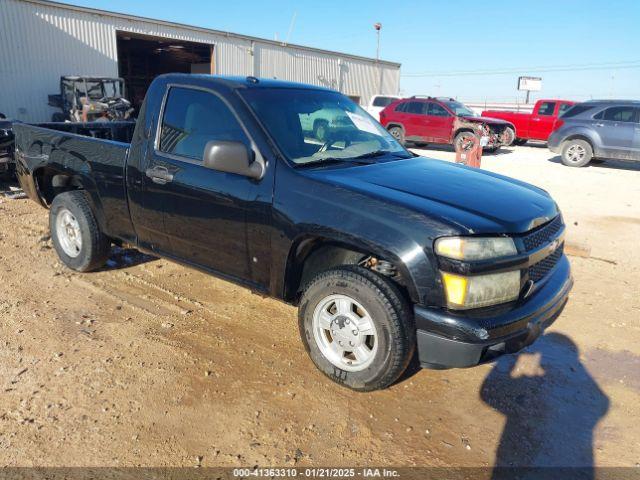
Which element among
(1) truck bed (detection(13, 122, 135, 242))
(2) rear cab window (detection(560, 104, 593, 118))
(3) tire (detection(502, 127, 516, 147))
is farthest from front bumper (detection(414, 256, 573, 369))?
(3) tire (detection(502, 127, 516, 147))

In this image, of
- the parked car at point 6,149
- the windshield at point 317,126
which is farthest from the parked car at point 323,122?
the parked car at point 6,149

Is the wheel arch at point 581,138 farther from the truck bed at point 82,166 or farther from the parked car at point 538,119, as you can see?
the truck bed at point 82,166

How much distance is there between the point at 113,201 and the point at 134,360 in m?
1.48

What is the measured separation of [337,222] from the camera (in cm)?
281

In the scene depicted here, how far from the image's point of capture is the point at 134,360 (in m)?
3.32

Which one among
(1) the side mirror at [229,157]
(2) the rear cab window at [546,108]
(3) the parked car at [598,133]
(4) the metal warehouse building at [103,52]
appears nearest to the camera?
(1) the side mirror at [229,157]

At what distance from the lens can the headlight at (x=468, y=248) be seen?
2.50m

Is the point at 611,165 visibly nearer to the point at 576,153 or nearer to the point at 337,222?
the point at 576,153

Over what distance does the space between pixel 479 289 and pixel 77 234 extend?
380cm

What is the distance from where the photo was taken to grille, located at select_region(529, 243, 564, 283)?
286cm

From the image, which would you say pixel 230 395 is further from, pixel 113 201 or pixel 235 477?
pixel 113 201

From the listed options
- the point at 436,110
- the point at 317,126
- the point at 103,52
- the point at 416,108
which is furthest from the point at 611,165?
the point at 103,52

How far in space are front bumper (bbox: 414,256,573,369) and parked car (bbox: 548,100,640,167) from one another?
41.3 feet

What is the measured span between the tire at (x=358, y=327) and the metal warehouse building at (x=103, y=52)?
17.7 m
